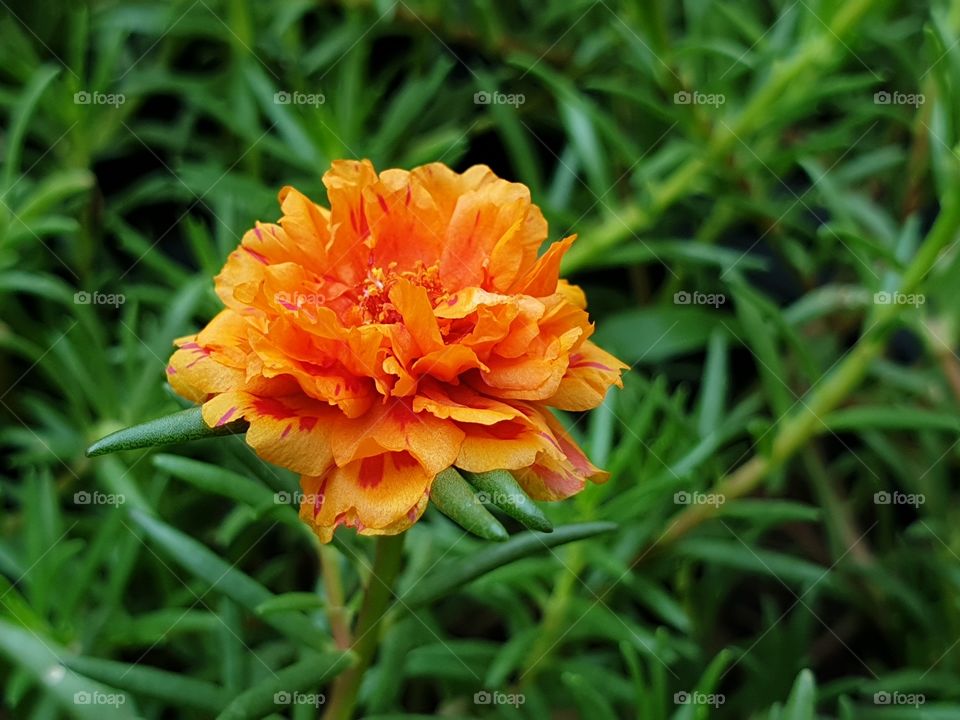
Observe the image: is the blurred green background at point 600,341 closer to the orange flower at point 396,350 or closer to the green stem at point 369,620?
the green stem at point 369,620

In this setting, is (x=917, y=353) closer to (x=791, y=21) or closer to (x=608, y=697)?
(x=791, y=21)

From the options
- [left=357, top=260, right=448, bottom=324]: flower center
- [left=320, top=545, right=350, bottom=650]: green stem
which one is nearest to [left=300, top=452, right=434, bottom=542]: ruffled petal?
[left=357, top=260, right=448, bottom=324]: flower center

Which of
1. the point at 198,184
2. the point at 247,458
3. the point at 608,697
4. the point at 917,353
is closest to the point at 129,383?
the point at 198,184

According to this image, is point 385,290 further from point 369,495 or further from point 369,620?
point 369,620

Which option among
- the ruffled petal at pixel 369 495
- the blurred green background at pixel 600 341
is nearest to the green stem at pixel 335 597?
the blurred green background at pixel 600 341

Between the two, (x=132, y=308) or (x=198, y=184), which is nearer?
(x=132, y=308)

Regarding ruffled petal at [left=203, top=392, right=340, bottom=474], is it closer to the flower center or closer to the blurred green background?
the flower center
